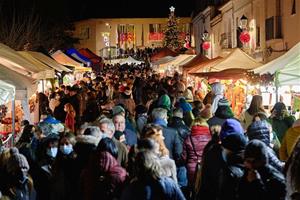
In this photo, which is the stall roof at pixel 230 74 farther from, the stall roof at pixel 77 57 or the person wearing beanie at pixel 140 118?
the stall roof at pixel 77 57

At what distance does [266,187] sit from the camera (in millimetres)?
5387

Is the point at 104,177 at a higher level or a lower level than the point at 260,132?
lower

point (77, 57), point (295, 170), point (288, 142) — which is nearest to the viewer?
point (295, 170)

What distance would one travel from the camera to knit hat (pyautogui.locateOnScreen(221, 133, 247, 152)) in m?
6.34

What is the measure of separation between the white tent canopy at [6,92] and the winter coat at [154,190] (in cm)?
446

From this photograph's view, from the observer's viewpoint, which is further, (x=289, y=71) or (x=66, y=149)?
(x=289, y=71)

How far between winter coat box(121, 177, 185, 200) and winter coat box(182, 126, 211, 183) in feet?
10.9

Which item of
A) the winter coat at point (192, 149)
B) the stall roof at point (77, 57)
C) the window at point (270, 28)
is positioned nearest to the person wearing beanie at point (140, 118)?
the winter coat at point (192, 149)

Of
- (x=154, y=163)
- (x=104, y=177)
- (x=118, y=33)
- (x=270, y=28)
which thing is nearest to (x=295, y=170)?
(x=154, y=163)

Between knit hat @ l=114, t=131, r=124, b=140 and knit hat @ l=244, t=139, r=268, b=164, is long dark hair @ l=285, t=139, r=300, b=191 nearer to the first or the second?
knit hat @ l=244, t=139, r=268, b=164

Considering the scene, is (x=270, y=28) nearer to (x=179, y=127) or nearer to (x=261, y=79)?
(x=261, y=79)

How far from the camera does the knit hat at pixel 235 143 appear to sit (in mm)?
6336

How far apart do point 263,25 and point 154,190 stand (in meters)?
18.5

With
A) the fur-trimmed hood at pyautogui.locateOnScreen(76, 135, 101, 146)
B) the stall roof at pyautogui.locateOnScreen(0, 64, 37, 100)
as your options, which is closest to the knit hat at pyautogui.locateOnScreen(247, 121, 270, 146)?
the fur-trimmed hood at pyautogui.locateOnScreen(76, 135, 101, 146)
